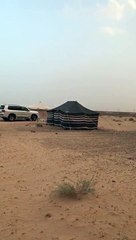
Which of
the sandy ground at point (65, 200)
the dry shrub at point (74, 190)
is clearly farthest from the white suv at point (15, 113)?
the dry shrub at point (74, 190)

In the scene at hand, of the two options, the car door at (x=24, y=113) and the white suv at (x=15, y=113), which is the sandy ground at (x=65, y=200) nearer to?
the white suv at (x=15, y=113)

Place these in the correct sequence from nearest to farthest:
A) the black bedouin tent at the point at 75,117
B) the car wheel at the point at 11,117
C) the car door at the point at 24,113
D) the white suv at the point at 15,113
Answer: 1. the black bedouin tent at the point at 75,117
2. the white suv at the point at 15,113
3. the car wheel at the point at 11,117
4. the car door at the point at 24,113

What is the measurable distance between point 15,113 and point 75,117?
508 inches

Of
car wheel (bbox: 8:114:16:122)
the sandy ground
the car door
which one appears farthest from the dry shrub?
the car door

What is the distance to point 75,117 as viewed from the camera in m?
41.2

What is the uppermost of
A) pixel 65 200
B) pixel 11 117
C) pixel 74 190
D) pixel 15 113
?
pixel 74 190

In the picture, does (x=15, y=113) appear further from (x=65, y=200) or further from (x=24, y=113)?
(x=65, y=200)

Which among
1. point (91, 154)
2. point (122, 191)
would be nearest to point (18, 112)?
point (91, 154)

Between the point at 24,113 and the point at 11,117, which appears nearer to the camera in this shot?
the point at 11,117

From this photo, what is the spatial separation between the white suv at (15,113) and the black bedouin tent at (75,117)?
31.2ft

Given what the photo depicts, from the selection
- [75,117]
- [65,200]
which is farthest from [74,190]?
[75,117]

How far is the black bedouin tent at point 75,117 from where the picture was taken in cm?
4091

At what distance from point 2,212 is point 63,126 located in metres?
31.6

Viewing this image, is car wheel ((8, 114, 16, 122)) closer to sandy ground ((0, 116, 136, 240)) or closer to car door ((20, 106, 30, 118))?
car door ((20, 106, 30, 118))
